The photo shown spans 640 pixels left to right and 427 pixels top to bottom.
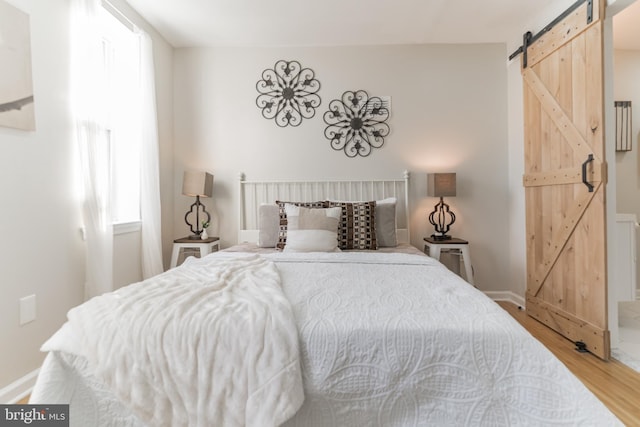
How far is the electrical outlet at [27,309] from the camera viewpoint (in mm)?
1718

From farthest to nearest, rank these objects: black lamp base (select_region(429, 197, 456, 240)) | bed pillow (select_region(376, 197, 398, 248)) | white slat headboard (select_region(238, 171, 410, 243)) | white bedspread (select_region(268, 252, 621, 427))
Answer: white slat headboard (select_region(238, 171, 410, 243)) → black lamp base (select_region(429, 197, 456, 240)) → bed pillow (select_region(376, 197, 398, 248)) → white bedspread (select_region(268, 252, 621, 427))

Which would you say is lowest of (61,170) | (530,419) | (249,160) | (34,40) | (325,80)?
(530,419)

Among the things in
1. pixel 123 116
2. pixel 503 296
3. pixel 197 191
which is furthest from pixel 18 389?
pixel 503 296

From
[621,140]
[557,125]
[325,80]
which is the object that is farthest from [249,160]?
[621,140]

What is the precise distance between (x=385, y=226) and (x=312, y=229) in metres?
0.70

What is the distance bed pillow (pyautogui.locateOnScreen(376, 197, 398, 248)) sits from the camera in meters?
2.68

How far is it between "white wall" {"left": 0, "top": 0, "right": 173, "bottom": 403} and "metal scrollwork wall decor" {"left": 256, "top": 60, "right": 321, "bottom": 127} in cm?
163

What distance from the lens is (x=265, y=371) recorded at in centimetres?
91

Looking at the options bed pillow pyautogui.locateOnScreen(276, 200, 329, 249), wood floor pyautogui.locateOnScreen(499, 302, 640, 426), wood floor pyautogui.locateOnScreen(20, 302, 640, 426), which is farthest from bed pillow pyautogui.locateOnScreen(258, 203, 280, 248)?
wood floor pyautogui.locateOnScreen(499, 302, 640, 426)

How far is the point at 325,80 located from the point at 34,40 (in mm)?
2247

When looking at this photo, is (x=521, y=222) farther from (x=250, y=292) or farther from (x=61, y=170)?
(x=61, y=170)

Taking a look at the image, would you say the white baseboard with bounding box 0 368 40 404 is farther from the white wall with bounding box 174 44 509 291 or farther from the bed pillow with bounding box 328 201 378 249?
the bed pillow with bounding box 328 201 378 249

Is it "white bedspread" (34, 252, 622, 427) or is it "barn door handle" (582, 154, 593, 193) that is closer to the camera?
"white bedspread" (34, 252, 622, 427)

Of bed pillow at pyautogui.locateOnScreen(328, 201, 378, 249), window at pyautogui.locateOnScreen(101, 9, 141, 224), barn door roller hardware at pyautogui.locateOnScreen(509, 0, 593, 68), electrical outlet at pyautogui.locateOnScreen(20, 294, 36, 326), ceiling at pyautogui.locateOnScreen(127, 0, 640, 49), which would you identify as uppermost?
ceiling at pyautogui.locateOnScreen(127, 0, 640, 49)
